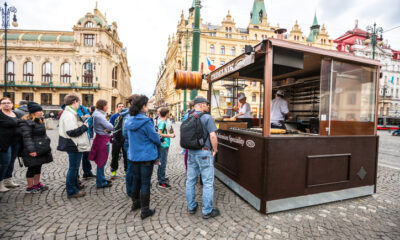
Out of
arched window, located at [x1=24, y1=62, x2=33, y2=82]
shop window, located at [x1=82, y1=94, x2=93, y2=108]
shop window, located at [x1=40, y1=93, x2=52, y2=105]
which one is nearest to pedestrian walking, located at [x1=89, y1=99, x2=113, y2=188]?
shop window, located at [x1=82, y1=94, x2=93, y2=108]

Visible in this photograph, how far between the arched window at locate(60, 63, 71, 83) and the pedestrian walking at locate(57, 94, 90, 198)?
4326 centimetres

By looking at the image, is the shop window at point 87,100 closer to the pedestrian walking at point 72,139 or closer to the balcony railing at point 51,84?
the balcony railing at point 51,84

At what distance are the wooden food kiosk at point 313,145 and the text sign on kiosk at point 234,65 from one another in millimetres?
18

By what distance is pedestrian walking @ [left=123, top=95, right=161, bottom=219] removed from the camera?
2996 mm

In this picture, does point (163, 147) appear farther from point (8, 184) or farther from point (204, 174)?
point (8, 184)

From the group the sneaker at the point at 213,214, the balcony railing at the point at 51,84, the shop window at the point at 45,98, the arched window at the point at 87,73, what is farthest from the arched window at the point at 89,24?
the sneaker at the point at 213,214

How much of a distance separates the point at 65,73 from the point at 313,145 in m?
47.0

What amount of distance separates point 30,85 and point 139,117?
156 feet

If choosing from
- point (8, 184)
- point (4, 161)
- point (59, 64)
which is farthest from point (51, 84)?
point (4, 161)

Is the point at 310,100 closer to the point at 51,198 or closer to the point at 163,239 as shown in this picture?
the point at 163,239

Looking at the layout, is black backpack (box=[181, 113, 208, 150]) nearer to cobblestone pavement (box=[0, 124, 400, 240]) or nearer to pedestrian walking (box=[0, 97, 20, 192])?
cobblestone pavement (box=[0, 124, 400, 240])

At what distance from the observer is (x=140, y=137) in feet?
9.93

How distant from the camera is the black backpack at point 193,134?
2.95 metres

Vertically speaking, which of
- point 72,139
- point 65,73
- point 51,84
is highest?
point 65,73
